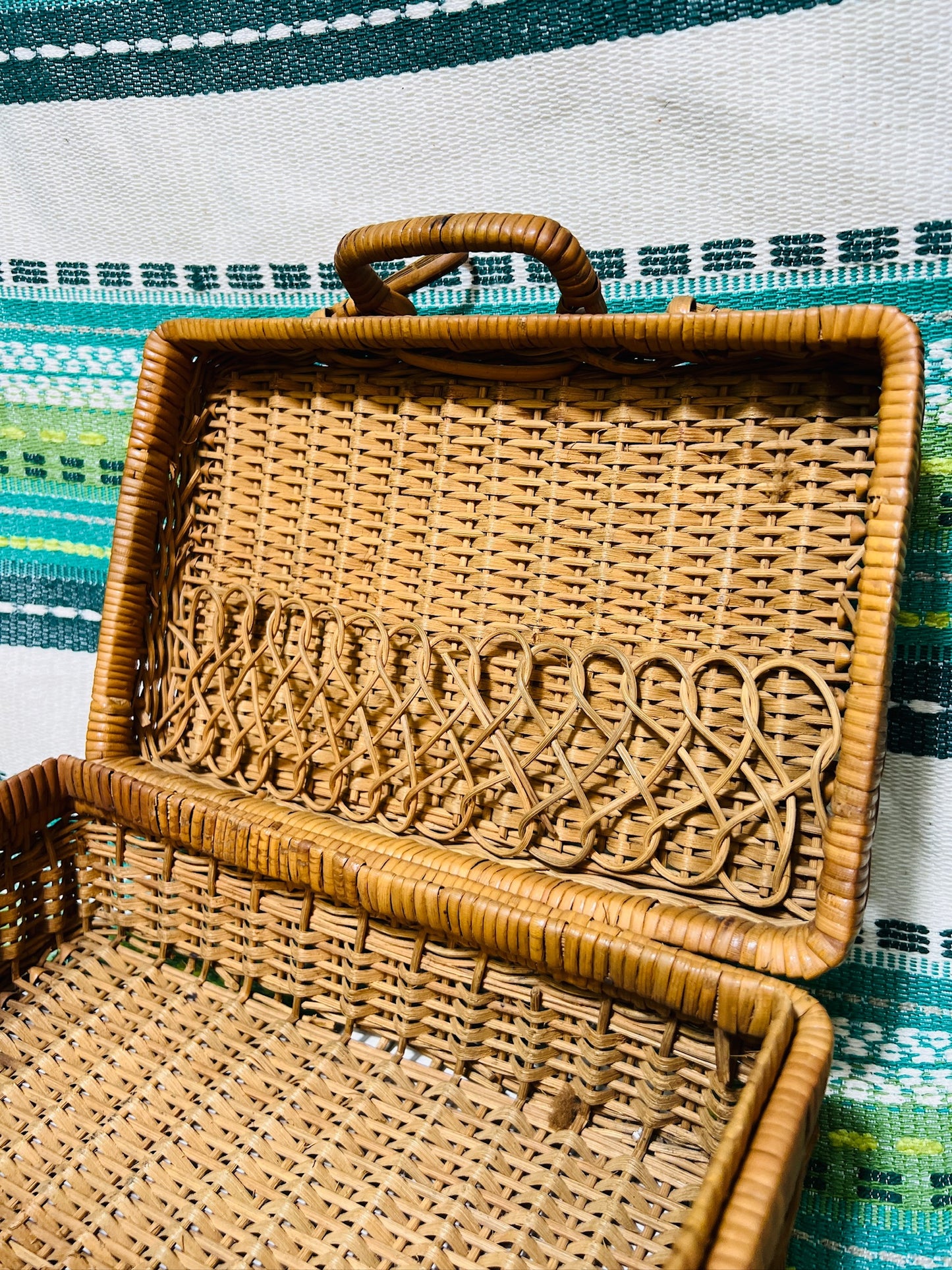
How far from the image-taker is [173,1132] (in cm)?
58

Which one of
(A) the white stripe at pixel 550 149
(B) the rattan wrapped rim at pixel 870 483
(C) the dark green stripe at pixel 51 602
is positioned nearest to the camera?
(B) the rattan wrapped rim at pixel 870 483

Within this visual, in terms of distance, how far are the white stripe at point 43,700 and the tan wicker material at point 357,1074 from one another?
0.88 feet

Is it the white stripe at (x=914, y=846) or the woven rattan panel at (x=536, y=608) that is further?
the white stripe at (x=914, y=846)

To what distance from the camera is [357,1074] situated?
61 centimetres

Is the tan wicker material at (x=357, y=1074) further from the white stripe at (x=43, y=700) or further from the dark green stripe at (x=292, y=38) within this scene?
the dark green stripe at (x=292, y=38)

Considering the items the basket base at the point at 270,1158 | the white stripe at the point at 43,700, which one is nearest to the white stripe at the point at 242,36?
the white stripe at the point at 43,700

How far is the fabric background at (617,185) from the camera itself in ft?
1.95

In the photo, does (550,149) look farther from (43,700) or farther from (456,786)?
(43,700)

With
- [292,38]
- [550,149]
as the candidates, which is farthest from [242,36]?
[550,149]

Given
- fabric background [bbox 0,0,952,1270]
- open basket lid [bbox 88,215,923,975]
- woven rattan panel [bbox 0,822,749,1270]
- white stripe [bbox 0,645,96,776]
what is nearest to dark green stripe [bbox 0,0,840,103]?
fabric background [bbox 0,0,952,1270]

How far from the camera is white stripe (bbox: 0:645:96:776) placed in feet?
3.14

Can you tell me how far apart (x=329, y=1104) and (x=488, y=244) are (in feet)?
1.97

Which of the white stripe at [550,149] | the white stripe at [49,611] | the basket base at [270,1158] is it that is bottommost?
the basket base at [270,1158]

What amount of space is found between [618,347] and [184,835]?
494mm
